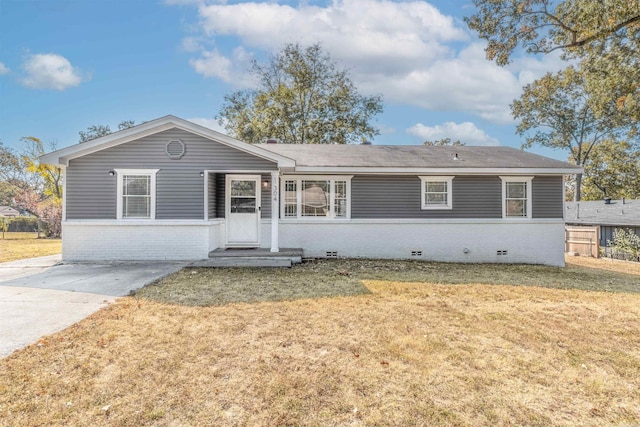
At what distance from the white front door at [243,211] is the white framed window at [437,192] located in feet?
18.4

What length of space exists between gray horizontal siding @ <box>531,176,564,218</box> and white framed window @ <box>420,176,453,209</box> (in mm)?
2886

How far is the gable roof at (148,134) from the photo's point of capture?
880 centimetres

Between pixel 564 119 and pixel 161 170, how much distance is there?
1279 inches

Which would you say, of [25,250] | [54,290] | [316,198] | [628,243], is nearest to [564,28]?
[316,198]

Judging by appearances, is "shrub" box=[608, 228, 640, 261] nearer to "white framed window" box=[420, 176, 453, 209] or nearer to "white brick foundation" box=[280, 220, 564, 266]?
"white brick foundation" box=[280, 220, 564, 266]

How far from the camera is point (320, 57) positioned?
82.5 feet

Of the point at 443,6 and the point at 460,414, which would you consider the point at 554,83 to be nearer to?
the point at 443,6

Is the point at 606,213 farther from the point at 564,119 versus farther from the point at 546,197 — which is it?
the point at 546,197

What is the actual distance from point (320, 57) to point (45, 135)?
27459 millimetres

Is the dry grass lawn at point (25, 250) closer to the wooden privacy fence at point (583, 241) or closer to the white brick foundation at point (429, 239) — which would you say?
the white brick foundation at point (429, 239)

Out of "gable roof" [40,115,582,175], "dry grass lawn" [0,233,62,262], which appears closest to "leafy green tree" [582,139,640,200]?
"gable roof" [40,115,582,175]

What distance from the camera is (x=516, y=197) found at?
36.0 feet

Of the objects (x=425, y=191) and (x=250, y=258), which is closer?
(x=250, y=258)

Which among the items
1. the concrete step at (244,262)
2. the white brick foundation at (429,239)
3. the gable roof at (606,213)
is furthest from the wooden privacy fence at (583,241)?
the concrete step at (244,262)
